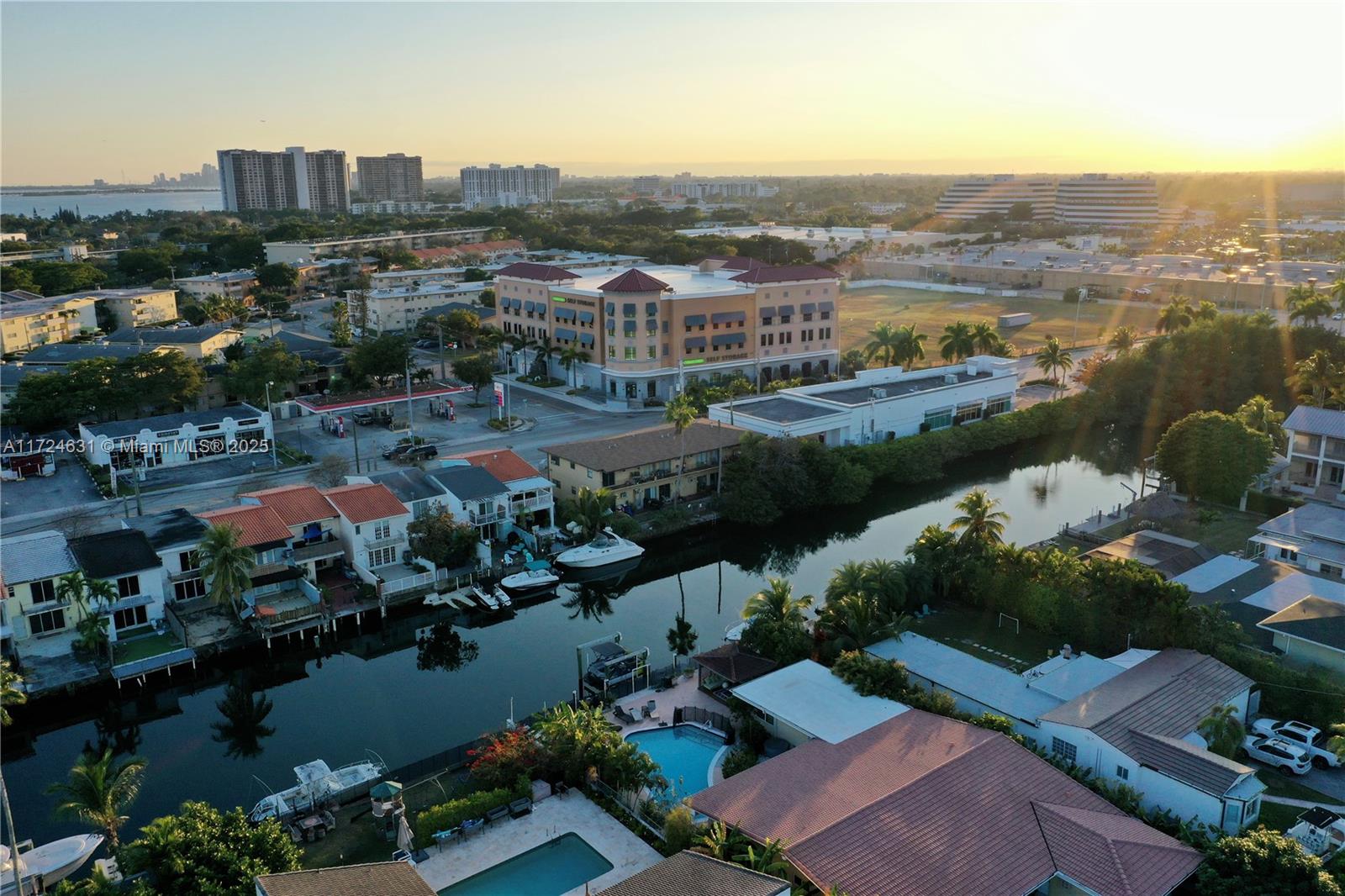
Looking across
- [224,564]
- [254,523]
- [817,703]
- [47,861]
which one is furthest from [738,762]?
[254,523]

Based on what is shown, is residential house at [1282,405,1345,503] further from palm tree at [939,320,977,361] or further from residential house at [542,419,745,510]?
palm tree at [939,320,977,361]

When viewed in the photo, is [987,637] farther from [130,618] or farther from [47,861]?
[130,618]

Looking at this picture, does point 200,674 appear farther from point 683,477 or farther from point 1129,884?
point 1129,884

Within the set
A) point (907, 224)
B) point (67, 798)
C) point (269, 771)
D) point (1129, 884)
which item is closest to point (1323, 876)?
point (1129, 884)

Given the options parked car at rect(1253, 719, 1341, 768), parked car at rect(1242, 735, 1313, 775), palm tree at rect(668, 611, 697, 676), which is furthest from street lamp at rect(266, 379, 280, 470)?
parked car at rect(1253, 719, 1341, 768)

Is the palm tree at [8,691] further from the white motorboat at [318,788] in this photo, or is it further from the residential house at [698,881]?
the residential house at [698,881]

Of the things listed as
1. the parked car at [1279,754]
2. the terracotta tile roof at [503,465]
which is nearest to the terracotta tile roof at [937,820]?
the parked car at [1279,754]
